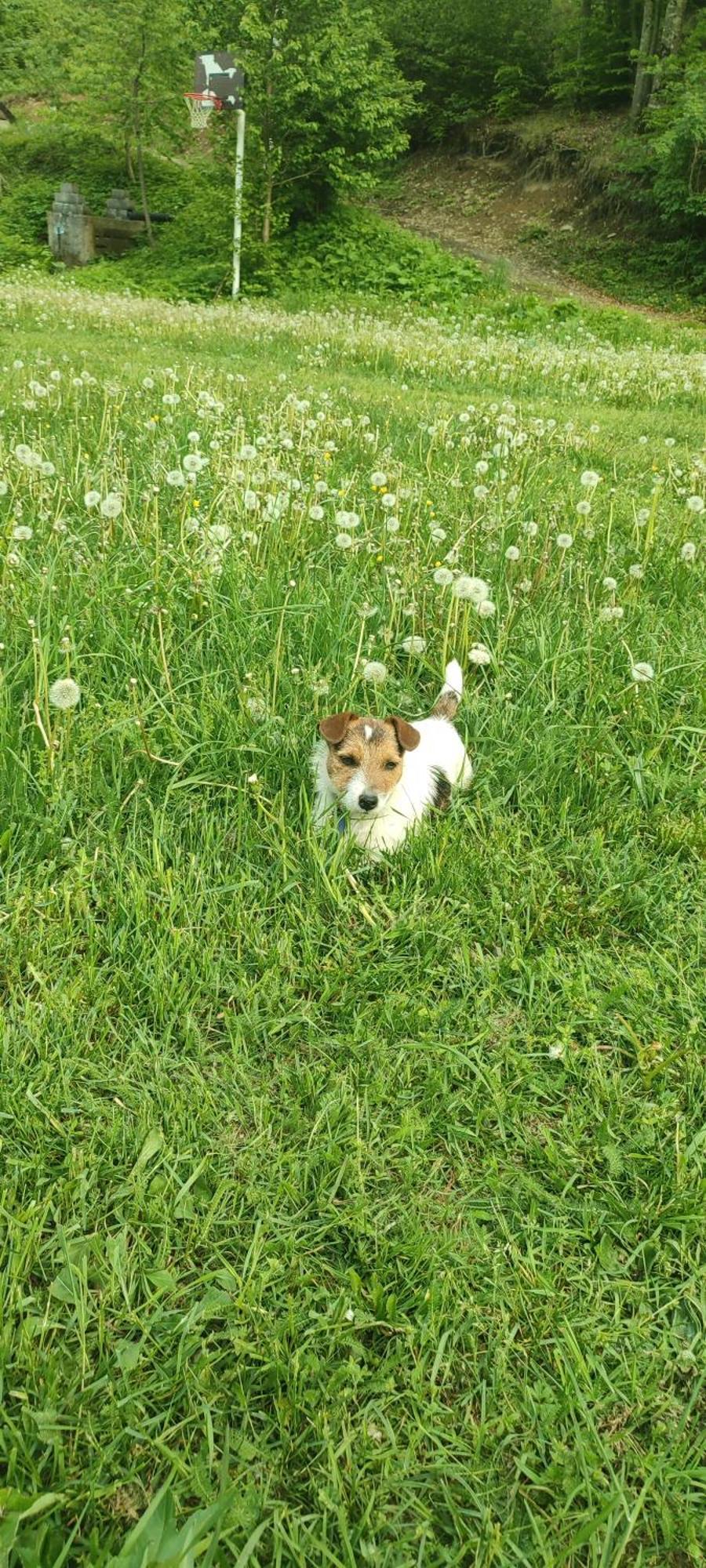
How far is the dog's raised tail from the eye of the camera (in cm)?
329

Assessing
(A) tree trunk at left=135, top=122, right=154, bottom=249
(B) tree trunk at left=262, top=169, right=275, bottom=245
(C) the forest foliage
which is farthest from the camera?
(A) tree trunk at left=135, top=122, right=154, bottom=249

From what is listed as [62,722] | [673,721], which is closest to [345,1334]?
[62,722]

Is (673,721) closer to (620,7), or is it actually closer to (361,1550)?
(361,1550)

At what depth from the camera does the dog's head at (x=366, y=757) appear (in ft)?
8.79

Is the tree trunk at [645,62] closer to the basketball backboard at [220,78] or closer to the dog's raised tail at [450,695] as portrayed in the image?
the basketball backboard at [220,78]

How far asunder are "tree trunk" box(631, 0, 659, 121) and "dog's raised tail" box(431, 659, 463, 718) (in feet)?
85.7

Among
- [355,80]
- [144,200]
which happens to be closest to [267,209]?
[355,80]

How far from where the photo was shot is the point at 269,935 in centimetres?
258

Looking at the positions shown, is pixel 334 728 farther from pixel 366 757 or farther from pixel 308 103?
pixel 308 103

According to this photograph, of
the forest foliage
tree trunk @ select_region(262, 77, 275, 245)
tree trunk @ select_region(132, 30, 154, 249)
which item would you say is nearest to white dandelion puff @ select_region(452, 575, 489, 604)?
tree trunk @ select_region(262, 77, 275, 245)

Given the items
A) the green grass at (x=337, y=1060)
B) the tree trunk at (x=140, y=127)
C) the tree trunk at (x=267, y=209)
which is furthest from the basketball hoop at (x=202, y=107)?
the green grass at (x=337, y=1060)

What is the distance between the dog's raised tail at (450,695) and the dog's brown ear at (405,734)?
0.54 metres

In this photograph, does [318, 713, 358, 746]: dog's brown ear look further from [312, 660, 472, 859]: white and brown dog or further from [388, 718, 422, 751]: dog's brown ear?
[388, 718, 422, 751]: dog's brown ear

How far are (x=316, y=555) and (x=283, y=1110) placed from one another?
2.80 metres
